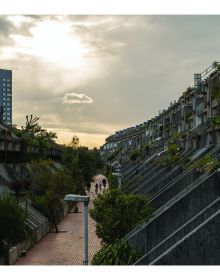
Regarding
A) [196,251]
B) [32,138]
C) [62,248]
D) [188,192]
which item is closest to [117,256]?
[196,251]

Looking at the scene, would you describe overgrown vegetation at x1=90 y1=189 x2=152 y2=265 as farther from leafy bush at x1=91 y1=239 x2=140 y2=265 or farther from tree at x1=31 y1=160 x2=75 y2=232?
tree at x1=31 y1=160 x2=75 y2=232

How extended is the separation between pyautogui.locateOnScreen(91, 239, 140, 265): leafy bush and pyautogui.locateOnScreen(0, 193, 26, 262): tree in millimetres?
6981

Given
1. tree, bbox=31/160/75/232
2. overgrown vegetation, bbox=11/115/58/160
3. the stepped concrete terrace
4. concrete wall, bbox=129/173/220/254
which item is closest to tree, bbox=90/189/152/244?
the stepped concrete terrace

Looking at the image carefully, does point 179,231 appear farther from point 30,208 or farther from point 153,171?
point 153,171

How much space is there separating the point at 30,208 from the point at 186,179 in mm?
13212

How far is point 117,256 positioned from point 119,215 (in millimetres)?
5882

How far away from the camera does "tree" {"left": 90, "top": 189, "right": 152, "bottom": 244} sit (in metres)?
26.0

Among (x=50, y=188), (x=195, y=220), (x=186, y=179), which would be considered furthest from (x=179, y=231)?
(x=50, y=188)

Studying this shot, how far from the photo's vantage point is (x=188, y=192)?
24.4 metres

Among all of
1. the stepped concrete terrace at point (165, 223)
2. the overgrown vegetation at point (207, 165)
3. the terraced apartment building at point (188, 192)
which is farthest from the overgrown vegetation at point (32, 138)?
the stepped concrete terrace at point (165, 223)

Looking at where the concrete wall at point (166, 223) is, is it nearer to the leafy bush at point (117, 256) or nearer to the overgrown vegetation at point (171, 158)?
the leafy bush at point (117, 256)

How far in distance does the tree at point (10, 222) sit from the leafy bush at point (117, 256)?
22.9 ft
